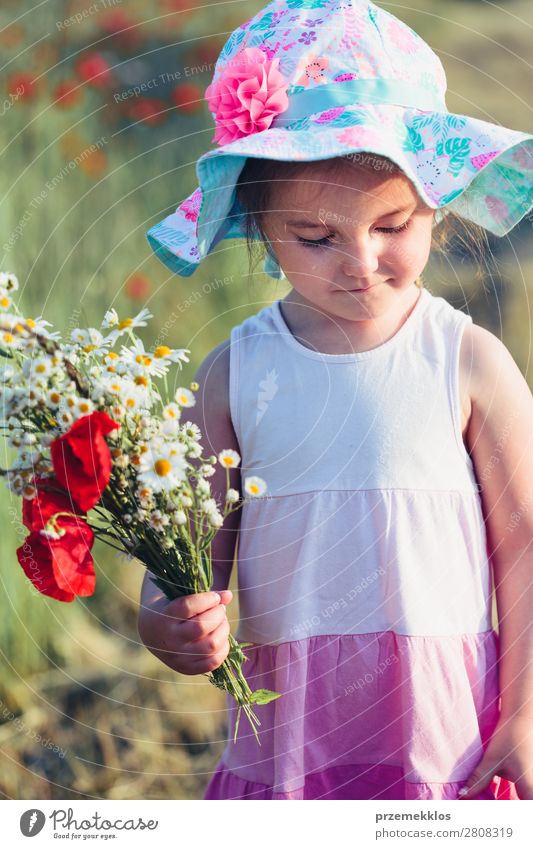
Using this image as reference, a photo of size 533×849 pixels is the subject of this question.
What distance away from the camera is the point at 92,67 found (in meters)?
1.81

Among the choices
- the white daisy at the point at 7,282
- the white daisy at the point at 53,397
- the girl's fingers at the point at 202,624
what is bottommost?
Answer: the girl's fingers at the point at 202,624

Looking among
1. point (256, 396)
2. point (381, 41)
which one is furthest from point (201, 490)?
point (381, 41)

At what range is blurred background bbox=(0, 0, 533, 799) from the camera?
1.71 metres

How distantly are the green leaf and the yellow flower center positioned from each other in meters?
0.28

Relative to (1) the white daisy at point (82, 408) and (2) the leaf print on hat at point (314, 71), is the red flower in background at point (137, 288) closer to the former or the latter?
(2) the leaf print on hat at point (314, 71)

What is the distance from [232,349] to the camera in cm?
108

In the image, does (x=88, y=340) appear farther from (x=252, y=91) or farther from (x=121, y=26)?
(x=121, y=26)

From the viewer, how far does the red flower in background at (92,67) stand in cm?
180

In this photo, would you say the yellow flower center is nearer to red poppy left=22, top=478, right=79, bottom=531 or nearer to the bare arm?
red poppy left=22, top=478, right=79, bottom=531

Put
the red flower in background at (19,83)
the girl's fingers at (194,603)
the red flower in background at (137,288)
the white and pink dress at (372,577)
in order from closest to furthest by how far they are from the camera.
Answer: the girl's fingers at (194,603) → the white and pink dress at (372,577) → the red flower in background at (19,83) → the red flower in background at (137,288)

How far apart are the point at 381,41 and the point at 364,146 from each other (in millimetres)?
167

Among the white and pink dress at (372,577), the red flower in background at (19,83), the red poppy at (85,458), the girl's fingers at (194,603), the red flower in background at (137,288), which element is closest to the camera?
the red poppy at (85,458)

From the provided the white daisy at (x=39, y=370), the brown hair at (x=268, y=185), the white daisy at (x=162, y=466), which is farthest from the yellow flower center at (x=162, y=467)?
the brown hair at (x=268, y=185)

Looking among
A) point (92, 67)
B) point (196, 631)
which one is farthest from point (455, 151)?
point (92, 67)
